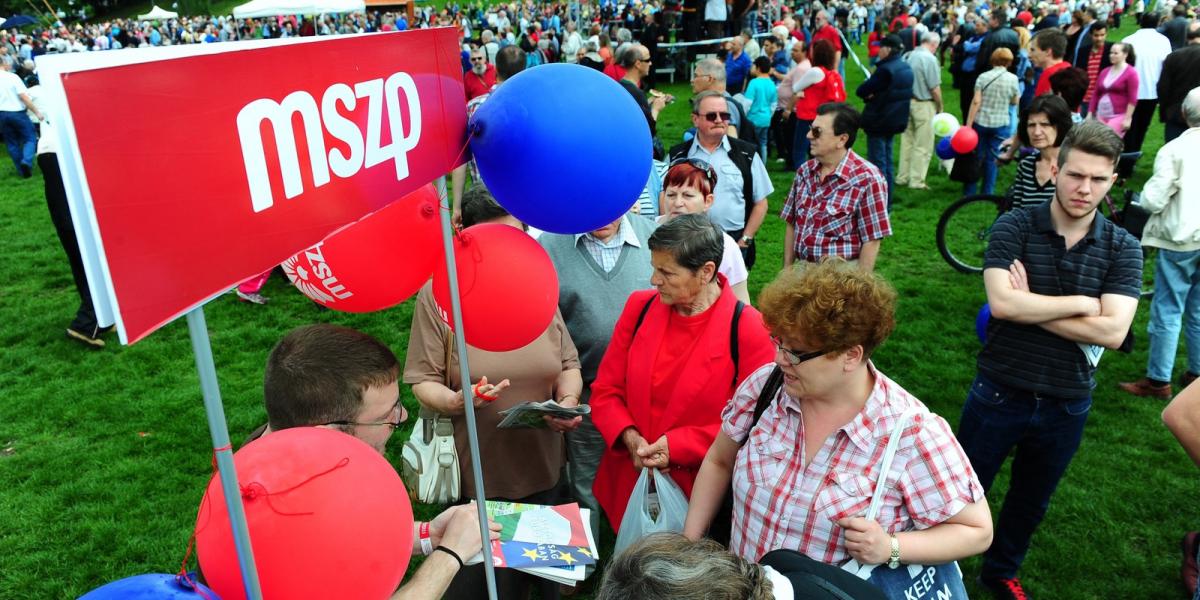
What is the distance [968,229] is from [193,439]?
6.74 metres

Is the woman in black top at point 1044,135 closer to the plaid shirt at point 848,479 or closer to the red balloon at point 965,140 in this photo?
the plaid shirt at point 848,479

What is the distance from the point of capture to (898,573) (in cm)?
196

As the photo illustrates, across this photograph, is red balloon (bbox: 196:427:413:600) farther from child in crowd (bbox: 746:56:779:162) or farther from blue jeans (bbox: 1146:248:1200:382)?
child in crowd (bbox: 746:56:779:162)

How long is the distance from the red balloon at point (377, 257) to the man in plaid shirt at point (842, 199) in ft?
9.72

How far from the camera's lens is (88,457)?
15.2 feet

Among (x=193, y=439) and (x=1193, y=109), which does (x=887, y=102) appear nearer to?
(x=1193, y=109)

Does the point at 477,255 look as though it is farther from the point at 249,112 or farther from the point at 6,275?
the point at 6,275

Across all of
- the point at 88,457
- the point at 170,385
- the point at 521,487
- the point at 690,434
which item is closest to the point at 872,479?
the point at 690,434

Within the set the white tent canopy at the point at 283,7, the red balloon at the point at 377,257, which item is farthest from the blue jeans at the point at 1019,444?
the white tent canopy at the point at 283,7

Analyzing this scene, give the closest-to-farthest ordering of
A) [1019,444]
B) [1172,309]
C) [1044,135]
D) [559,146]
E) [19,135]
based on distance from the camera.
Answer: [559,146], [1019,444], [1044,135], [1172,309], [19,135]

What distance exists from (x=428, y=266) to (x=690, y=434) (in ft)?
3.55

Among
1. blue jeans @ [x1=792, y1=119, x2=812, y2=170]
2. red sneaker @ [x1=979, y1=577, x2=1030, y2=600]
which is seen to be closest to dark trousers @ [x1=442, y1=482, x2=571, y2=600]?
red sneaker @ [x1=979, y1=577, x2=1030, y2=600]

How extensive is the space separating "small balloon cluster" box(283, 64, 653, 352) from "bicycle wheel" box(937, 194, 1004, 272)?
585 centimetres

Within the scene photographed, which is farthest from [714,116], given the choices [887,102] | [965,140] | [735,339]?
[965,140]
